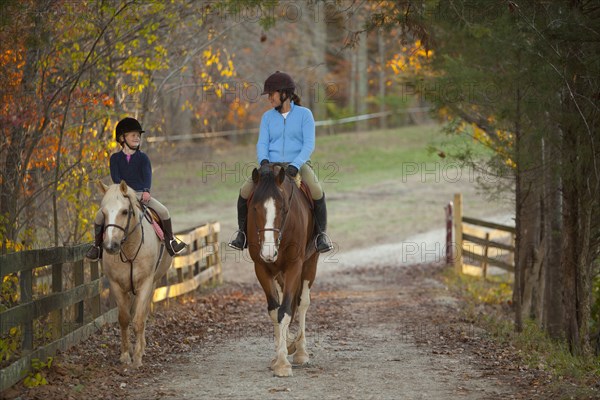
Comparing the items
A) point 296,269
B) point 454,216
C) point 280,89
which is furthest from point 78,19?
point 454,216

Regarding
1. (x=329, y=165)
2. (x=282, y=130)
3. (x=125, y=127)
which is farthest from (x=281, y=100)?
(x=329, y=165)

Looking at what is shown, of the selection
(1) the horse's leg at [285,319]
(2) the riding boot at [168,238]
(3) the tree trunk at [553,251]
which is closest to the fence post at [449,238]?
(3) the tree trunk at [553,251]

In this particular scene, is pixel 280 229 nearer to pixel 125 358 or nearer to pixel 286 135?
pixel 286 135

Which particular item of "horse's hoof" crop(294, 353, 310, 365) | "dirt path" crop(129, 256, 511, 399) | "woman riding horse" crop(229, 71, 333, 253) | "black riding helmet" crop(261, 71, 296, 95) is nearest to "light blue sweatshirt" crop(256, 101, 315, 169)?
"woman riding horse" crop(229, 71, 333, 253)

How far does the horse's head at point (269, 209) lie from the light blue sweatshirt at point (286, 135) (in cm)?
63

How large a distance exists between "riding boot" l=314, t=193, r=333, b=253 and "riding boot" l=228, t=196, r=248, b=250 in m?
0.89

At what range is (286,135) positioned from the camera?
386 inches

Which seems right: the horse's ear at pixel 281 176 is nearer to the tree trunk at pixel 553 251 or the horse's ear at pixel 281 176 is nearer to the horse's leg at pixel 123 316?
the horse's leg at pixel 123 316

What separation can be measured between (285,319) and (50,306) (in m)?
2.47

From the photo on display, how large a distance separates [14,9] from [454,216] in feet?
48.6

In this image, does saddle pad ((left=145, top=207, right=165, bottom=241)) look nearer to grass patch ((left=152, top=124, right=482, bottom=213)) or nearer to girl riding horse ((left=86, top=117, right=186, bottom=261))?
girl riding horse ((left=86, top=117, right=186, bottom=261))

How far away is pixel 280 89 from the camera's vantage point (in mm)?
9812

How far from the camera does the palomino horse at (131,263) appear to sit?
9.21 m

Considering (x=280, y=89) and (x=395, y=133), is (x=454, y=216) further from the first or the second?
(x=395, y=133)
